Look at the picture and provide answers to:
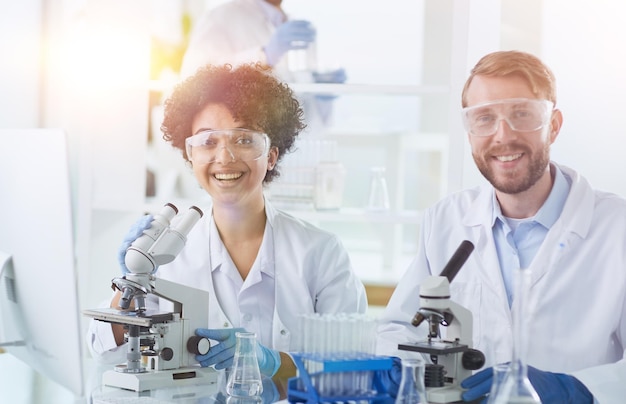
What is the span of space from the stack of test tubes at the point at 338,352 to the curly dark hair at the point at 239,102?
124 centimetres

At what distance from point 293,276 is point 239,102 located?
1.95ft

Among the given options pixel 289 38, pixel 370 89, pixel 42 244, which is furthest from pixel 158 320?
pixel 289 38

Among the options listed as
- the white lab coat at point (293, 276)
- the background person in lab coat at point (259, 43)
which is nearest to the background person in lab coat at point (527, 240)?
the white lab coat at point (293, 276)

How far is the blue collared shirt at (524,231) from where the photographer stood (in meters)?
2.42

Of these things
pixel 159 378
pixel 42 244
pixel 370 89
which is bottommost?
pixel 159 378

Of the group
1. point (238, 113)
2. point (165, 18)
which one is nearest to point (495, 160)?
point (238, 113)

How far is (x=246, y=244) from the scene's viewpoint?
2621mm

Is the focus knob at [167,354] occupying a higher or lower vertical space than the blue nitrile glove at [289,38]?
lower

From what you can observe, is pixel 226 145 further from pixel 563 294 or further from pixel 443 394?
pixel 443 394

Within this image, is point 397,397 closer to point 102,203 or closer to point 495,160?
point 495,160

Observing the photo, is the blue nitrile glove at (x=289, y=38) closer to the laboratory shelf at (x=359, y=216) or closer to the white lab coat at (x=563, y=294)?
the laboratory shelf at (x=359, y=216)

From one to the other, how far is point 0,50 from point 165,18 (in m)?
0.99

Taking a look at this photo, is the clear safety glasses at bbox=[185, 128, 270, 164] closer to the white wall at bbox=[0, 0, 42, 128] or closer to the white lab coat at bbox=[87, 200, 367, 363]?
the white lab coat at bbox=[87, 200, 367, 363]

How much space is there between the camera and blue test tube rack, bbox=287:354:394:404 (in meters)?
1.46
